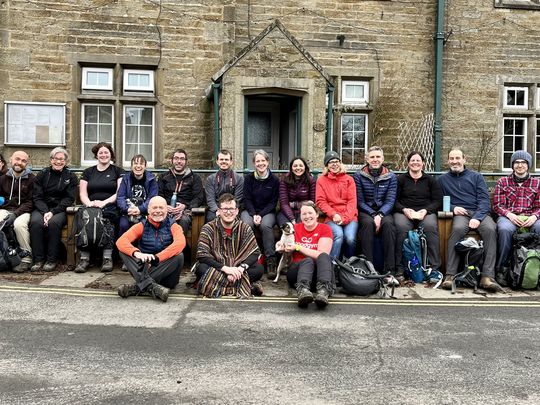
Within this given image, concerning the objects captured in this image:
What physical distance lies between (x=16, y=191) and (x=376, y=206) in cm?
495

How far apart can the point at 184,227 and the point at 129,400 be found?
4.18 meters

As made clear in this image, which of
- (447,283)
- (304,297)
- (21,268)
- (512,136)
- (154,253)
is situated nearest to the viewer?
(304,297)

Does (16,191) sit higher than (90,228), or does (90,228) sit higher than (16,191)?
(16,191)

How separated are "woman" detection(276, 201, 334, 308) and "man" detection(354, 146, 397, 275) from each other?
939 mm

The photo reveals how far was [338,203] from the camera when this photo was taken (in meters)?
7.48

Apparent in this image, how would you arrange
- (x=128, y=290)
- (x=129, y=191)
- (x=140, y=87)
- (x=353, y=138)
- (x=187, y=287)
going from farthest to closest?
(x=353, y=138) < (x=140, y=87) < (x=129, y=191) < (x=187, y=287) < (x=128, y=290)

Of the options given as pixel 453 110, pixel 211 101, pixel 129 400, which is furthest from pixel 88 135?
pixel 129 400

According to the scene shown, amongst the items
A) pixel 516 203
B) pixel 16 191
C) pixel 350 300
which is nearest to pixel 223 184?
pixel 350 300

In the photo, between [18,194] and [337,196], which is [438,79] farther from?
[18,194]

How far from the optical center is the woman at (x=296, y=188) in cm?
773

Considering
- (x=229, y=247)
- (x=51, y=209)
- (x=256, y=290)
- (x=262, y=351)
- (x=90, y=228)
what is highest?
(x=51, y=209)

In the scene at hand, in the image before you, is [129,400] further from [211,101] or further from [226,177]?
[211,101]

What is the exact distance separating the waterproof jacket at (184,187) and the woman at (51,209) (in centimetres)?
123

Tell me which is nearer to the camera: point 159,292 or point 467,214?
point 159,292
